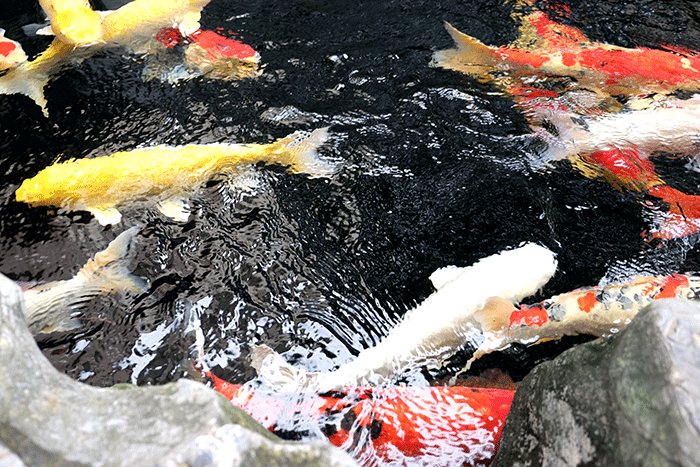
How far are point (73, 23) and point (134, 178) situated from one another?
93.7 inches

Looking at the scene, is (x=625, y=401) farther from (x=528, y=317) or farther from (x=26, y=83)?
(x=26, y=83)

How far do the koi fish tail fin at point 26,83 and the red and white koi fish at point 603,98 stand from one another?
11.6 feet

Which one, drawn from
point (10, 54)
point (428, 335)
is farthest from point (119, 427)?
point (10, 54)

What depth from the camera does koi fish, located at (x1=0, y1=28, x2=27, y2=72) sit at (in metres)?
4.55

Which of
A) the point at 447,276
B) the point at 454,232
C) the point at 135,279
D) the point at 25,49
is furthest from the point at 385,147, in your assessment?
the point at 25,49

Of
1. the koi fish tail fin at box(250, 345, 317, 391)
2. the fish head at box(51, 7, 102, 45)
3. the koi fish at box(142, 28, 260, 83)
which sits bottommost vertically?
the koi fish tail fin at box(250, 345, 317, 391)

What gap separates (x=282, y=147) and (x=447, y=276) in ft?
5.23

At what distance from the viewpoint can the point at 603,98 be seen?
4.04m

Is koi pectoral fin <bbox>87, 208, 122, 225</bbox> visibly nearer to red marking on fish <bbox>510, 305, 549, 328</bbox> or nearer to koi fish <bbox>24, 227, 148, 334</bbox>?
koi fish <bbox>24, 227, 148, 334</bbox>

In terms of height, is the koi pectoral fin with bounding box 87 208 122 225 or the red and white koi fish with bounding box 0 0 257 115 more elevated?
the red and white koi fish with bounding box 0 0 257 115

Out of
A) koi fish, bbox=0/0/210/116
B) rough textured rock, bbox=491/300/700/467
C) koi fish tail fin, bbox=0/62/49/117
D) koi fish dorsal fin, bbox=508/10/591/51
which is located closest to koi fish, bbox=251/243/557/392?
rough textured rock, bbox=491/300/700/467

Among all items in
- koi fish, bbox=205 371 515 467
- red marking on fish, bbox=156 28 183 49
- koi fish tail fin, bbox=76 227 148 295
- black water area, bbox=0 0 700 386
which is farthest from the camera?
red marking on fish, bbox=156 28 183 49

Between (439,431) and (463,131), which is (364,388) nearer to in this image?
(439,431)

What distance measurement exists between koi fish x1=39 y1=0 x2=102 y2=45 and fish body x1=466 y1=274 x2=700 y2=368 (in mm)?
4429
